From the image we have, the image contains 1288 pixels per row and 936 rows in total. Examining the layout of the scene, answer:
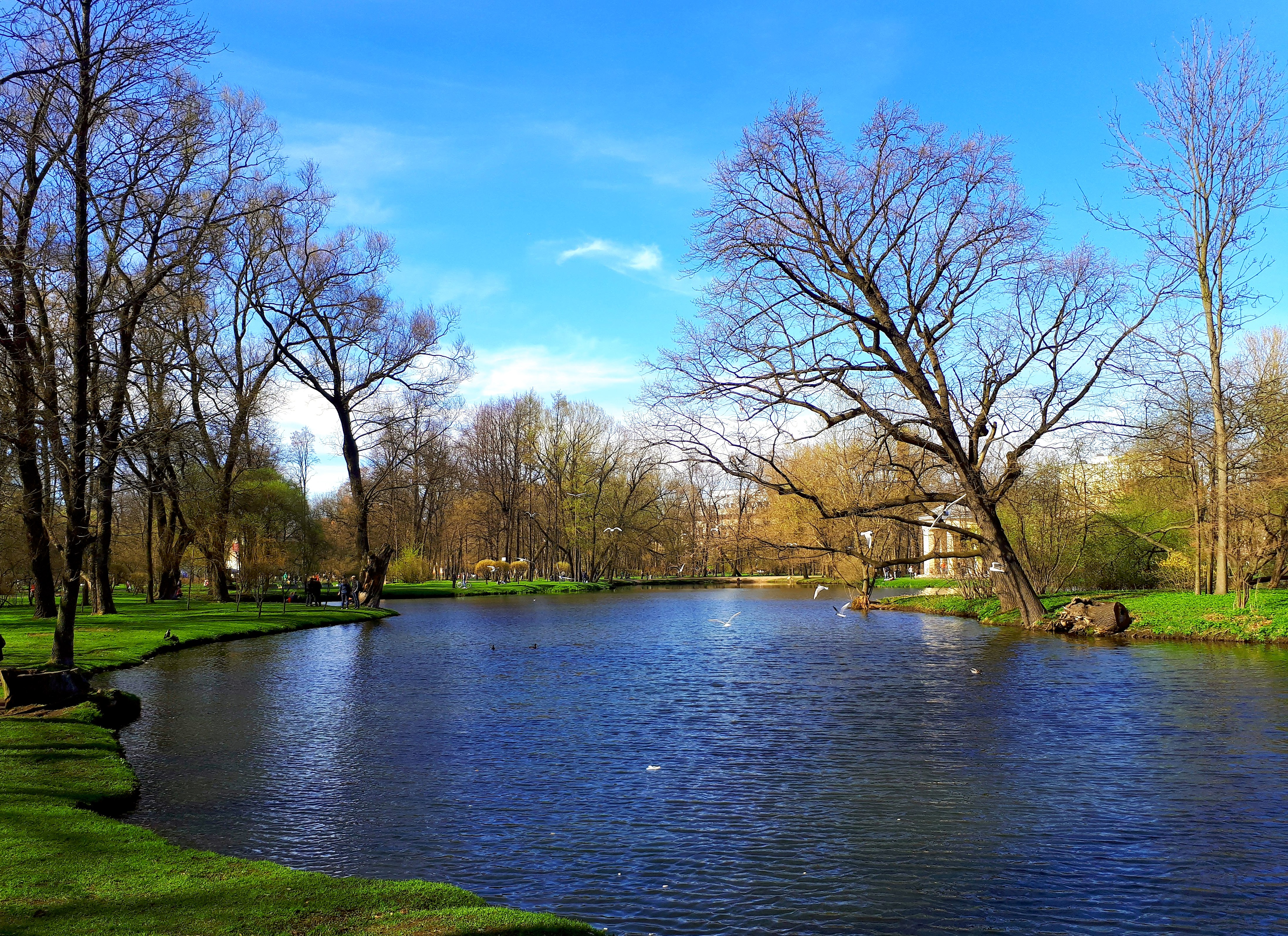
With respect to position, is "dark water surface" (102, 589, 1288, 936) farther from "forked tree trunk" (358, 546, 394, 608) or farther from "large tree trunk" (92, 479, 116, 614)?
"forked tree trunk" (358, 546, 394, 608)

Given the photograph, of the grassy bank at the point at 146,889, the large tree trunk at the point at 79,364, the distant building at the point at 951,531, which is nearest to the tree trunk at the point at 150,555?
the large tree trunk at the point at 79,364

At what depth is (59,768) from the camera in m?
9.68

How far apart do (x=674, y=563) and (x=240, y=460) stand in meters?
57.7

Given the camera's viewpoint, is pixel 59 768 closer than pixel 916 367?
Yes

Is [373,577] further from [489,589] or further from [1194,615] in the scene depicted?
[1194,615]

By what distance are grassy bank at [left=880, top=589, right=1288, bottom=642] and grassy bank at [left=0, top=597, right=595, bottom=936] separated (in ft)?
71.6

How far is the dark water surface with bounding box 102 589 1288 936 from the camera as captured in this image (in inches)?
270

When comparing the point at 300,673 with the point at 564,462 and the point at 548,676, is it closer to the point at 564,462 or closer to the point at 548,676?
the point at 548,676

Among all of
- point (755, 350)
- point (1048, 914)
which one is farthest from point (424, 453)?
point (1048, 914)

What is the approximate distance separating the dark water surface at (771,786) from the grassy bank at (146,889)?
651mm

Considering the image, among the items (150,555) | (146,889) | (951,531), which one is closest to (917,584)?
(951,531)

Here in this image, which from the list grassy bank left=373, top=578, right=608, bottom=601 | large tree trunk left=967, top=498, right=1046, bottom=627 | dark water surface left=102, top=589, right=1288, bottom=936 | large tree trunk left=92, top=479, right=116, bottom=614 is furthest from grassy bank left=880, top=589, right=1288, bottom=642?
grassy bank left=373, top=578, right=608, bottom=601

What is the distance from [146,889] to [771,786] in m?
6.28

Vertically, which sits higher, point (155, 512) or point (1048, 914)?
point (155, 512)
